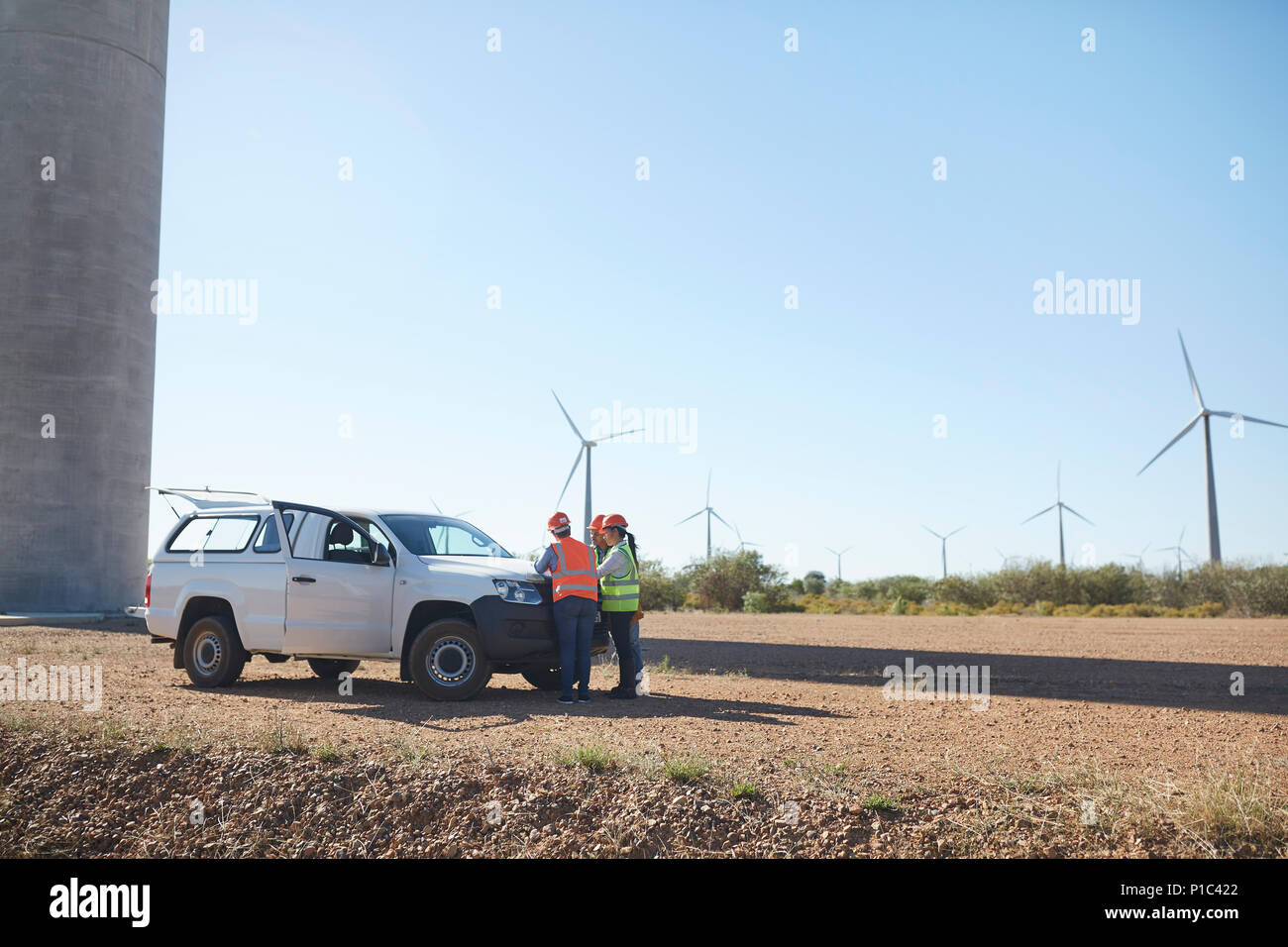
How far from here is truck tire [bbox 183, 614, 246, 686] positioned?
12523 mm

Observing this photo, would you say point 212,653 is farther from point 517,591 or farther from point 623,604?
point 623,604

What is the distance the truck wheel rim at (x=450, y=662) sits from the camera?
11.2 meters

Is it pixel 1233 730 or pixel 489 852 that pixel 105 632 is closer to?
pixel 489 852

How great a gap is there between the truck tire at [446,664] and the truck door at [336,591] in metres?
0.54

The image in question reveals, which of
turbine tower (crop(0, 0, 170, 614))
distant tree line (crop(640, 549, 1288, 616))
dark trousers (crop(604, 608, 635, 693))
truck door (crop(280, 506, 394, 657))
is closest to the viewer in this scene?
truck door (crop(280, 506, 394, 657))

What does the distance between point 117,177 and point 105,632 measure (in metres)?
13.6

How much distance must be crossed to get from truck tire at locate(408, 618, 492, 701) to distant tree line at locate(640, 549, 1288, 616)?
33.2 metres

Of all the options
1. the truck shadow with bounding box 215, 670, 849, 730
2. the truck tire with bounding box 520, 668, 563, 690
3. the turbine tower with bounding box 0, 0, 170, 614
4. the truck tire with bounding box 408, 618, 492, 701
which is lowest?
the truck shadow with bounding box 215, 670, 849, 730

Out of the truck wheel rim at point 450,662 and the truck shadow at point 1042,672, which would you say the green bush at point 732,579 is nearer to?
the truck shadow at point 1042,672

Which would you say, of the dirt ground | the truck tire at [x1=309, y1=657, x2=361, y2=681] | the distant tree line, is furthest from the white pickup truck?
the distant tree line

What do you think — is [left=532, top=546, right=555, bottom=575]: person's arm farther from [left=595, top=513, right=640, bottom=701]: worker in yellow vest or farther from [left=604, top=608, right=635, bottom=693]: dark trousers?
[left=604, top=608, right=635, bottom=693]: dark trousers

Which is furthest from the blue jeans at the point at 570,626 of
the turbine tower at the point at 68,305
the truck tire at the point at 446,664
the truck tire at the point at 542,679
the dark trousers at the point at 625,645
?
the turbine tower at the point at 68,305
